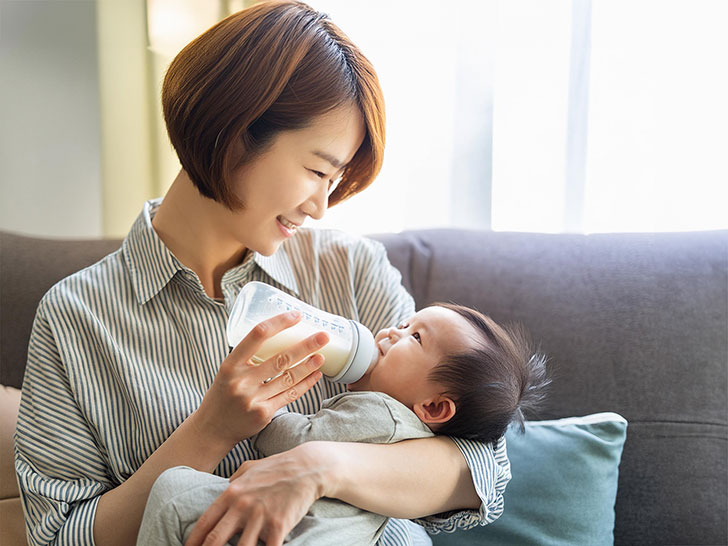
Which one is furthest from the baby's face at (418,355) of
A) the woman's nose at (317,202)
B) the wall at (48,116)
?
the wall at (48,116)

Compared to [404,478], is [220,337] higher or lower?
higher

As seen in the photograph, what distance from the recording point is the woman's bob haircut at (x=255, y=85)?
1.12m

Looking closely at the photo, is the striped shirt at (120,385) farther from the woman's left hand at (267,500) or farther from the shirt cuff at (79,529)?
the woman's left hand at (267,500)

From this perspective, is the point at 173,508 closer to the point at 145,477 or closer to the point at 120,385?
the point at 145,477

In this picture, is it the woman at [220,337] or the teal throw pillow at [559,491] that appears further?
the teal throw pillow at [559,491]

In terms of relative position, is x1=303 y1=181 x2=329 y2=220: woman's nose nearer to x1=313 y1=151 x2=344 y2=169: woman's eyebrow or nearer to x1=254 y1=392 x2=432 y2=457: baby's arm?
x1=313 y1=151 x2=344 y2=169: woman's eyebrow

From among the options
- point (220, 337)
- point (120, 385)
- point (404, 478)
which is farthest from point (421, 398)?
point (120, 385)

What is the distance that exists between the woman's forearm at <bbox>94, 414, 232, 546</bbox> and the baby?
0.08 m

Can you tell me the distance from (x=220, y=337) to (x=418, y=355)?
15.1 inches

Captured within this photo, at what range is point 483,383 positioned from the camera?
41.3 inches

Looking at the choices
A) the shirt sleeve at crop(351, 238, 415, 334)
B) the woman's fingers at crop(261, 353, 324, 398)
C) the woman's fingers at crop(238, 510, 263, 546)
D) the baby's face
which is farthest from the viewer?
the shirt sleeve at crop(351, 238, 415, 334)

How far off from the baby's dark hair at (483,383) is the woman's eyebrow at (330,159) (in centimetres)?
37

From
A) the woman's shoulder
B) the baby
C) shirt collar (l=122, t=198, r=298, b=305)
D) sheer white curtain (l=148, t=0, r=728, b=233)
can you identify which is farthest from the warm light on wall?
the baby

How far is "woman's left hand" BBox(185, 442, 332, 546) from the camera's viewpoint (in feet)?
2.86
